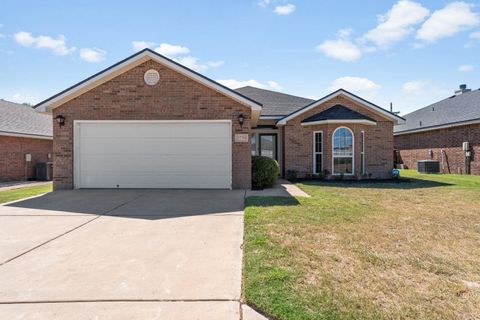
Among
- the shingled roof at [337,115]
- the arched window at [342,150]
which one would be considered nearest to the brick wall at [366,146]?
the shingled roof at [337,115]

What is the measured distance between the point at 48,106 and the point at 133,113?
3.00 meters

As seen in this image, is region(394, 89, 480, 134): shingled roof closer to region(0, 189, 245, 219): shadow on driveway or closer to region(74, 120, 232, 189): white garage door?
region(74, 120, 232, 189): white garage door

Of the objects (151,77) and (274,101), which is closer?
(151,77)

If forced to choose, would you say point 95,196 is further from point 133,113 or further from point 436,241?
point 436,241

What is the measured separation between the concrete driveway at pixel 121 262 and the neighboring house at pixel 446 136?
650 inches

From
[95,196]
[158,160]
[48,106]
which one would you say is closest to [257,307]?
[95,196]

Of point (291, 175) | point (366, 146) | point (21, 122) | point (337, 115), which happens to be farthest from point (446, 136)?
point (21, 122)

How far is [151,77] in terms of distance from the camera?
10.2 metres

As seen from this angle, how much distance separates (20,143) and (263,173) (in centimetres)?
1370

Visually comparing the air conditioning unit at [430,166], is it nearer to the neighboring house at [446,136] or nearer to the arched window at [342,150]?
the neighboring house at [446,136]

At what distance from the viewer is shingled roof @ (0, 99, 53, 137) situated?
49.3 ft

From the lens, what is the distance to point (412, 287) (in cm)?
305

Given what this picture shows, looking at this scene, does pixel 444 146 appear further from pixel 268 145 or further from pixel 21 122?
pixel 21 122

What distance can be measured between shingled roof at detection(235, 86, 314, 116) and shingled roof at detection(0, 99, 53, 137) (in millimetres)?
11916
